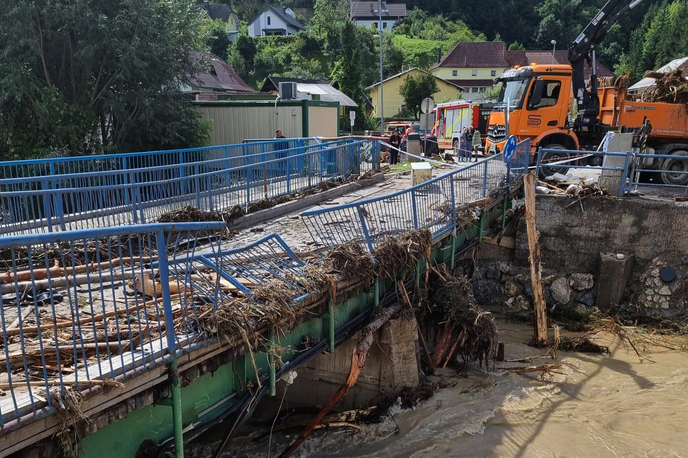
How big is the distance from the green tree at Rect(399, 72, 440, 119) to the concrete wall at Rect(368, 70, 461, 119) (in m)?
5.13

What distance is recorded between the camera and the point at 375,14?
350 ft

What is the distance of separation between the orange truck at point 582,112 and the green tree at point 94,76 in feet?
37.9

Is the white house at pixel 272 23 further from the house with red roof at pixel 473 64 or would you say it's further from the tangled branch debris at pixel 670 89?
the tangled branch debris at pixel 670 89

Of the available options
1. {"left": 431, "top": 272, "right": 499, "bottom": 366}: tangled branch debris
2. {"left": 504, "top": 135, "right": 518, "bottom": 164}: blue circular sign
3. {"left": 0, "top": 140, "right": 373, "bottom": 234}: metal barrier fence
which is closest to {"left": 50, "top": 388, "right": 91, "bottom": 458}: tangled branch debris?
{"left": 0, "top": 140, "right": 373, "bottom": 234}: metal barrier fence

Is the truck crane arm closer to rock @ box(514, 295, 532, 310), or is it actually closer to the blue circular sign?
the blue circular sign

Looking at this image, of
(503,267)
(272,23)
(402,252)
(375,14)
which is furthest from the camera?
(375,14)

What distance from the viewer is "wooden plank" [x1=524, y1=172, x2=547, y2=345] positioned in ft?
36.1

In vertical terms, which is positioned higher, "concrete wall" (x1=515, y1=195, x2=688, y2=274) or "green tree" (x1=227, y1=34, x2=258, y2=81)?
"green tree" (x1=227, y1=34, x2=258, y2=81)

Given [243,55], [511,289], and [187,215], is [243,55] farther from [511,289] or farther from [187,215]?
[187,215]

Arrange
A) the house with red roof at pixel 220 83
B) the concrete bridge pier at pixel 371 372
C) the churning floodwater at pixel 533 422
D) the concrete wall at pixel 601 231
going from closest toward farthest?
the churning floodwater at pixel 533 422 → the concrete bridge pier at pixel 371 372 → the concrete wall at pixel 601 231 → the house with red roof at pixel 220 83

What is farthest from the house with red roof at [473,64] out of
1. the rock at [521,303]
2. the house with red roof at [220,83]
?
the rock at [521,303]

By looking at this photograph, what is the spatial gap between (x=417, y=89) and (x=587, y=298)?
41484 millimetres

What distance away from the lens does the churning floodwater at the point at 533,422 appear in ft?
25.2

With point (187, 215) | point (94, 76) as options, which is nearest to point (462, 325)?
point (187, 215)
